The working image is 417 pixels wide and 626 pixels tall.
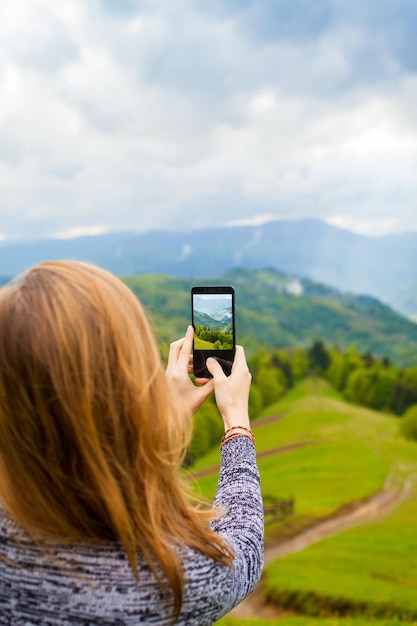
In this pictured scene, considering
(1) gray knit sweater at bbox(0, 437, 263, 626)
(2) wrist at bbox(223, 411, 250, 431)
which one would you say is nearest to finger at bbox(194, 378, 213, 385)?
(2) wrist at bbox(223, 411, 250, 431)

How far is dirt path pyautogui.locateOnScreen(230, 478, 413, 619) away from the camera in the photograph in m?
38.0

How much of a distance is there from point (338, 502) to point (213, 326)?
2194 inches

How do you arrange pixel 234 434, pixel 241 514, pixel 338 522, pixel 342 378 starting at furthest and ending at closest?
1. pixel 342 378
2. pixel 338 522
3. pixel 234 434
4. pixel 241 514

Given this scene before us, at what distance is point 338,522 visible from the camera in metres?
49.5

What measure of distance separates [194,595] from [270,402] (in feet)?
399

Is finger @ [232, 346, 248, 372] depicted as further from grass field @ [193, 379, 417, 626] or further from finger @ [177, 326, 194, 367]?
grass field @ [193, 379, 417, 626]

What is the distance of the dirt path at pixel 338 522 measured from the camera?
3797 cm

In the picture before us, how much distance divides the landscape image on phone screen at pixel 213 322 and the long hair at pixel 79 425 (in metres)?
1.32

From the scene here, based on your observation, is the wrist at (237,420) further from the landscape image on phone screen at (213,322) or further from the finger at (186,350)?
the landscape image on phone screen at (213,322)

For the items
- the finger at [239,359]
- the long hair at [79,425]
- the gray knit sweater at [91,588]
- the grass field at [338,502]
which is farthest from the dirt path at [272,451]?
the long hair at [79,425]

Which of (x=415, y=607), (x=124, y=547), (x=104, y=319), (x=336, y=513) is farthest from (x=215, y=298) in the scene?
(x=336, y=513)

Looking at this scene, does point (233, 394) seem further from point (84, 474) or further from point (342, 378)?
point (342, 378)

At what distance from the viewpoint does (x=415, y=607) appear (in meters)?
25.2

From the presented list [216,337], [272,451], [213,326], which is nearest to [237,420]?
[216,337]
